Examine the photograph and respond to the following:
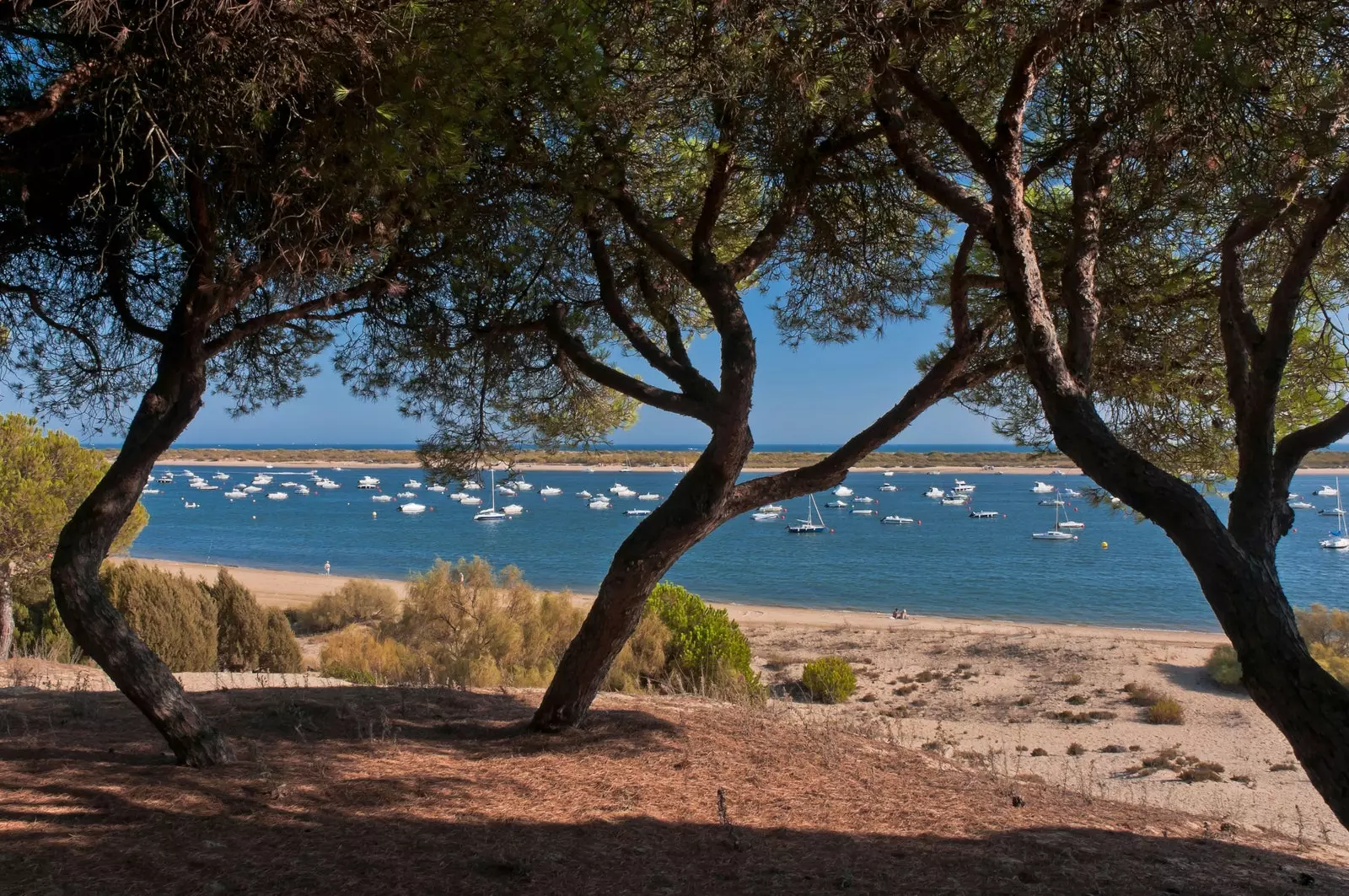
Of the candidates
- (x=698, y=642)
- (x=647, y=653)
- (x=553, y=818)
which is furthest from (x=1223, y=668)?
(x=553, y=818)

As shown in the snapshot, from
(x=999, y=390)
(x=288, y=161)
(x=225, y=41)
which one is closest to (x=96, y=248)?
(x=288, y=161)

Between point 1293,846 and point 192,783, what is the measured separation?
18.3 feet

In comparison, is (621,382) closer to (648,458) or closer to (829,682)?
(829,682)

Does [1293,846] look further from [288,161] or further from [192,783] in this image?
[288,161]

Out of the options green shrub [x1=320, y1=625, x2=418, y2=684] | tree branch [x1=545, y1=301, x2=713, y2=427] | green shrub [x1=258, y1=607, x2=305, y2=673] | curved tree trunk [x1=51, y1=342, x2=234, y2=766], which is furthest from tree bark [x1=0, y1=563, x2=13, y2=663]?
tree branch [x1=545, y1=301, x2=713, y2=427]

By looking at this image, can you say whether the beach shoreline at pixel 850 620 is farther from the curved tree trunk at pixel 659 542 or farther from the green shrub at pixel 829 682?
the curved tree trunk at pixel 659 542

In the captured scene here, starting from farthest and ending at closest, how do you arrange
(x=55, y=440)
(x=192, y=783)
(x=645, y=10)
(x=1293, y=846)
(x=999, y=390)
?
(x=55, y=440), (x=999, y=390), (x=645, y=10), (x=1293, y=846), (x=192, y=783)

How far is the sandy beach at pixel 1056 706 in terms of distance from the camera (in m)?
9.83

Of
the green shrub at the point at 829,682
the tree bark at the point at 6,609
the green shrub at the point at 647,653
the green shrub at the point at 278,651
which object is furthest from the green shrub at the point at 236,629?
the green shrub at the point at 829,682

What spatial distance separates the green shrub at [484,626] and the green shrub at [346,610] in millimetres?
8388

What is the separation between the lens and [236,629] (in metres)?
14.3

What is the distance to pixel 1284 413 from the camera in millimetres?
6387

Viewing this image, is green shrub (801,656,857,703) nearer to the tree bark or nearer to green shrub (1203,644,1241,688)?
green shrub (1203,644,1241,688)

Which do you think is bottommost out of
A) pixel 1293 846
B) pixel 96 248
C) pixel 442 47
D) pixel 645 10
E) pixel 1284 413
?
pixel 1293 846
